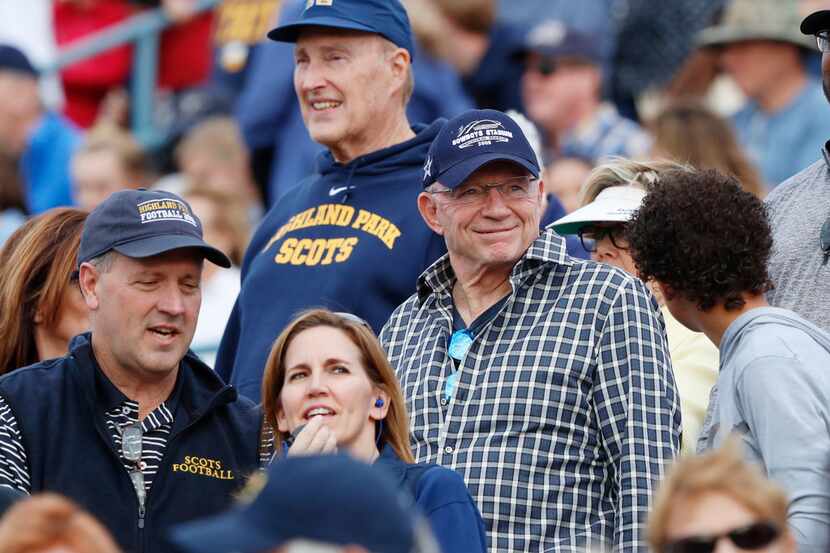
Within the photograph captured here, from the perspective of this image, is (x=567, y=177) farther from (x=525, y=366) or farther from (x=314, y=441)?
(x=314, y=441)

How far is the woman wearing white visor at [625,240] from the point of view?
581 centimetres

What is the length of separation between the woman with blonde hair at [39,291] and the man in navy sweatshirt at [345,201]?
27.7 inches

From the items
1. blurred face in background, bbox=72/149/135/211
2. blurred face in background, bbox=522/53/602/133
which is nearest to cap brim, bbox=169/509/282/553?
blurred face in background, bbox=72/149/135/211

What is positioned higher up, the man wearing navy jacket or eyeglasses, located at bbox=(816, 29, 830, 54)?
eyeglasses, located at bbox=(816, 29, 830, 54)

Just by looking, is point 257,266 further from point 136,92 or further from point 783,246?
point 136,92

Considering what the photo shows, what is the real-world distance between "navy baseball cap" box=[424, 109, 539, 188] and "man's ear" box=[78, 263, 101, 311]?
109 cm

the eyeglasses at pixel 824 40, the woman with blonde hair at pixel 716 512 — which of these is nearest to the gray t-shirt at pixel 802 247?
the eyeglasses at pixel 824 40

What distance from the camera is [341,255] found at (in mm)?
6367

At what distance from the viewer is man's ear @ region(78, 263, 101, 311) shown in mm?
5469

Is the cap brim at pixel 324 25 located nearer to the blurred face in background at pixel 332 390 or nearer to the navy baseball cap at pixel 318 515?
the blurred face in background at pixel 332 390

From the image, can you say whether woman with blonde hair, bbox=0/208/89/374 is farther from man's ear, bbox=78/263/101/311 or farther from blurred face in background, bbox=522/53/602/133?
blurred face in background, bbox=522/53/602/133

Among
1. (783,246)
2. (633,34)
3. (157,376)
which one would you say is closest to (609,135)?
(633,34)

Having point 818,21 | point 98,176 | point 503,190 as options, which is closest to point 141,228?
point 503,190

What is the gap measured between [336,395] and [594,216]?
127cm
